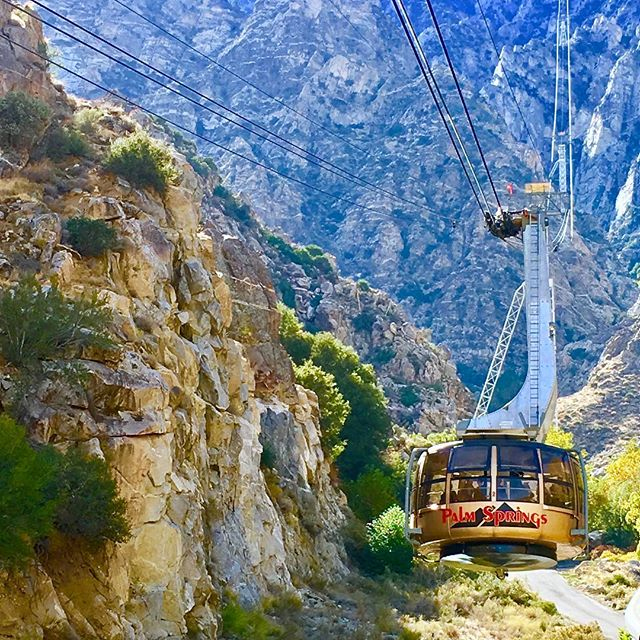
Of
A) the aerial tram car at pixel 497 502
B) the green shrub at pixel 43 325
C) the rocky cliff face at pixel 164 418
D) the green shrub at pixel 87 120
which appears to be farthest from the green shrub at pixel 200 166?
the aerial tram car at pixel 497 502

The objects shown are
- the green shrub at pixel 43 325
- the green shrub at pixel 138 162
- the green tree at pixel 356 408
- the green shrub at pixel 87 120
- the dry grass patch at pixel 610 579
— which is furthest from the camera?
the green tree at pixel 356 408

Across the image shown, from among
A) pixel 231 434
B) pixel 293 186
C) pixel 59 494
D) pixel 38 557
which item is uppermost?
pixel 293 186

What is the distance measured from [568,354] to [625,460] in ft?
189

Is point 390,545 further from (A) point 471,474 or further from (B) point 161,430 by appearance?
(A) point 471,474

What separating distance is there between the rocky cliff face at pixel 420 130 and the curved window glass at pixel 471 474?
9490 cm

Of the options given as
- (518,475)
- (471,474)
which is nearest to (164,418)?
(471,474)

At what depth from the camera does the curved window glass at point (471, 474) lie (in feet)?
55.7

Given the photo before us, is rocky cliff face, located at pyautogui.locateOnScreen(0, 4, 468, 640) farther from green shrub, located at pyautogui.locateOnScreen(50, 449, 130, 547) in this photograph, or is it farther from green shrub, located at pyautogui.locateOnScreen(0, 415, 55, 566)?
green shrub, located at pyautogui.locateOnScreen(0, 415, 55, 566)

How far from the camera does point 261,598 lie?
27.5 metres

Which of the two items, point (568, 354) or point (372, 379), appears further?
point (568, 354)

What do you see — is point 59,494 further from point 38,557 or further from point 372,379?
point 372,379

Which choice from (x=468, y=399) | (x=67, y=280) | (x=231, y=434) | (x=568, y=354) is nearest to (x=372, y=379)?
(x=468, y=399)

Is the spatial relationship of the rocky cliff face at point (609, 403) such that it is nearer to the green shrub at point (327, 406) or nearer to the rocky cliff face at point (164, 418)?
the green shrub at point (327, 406)

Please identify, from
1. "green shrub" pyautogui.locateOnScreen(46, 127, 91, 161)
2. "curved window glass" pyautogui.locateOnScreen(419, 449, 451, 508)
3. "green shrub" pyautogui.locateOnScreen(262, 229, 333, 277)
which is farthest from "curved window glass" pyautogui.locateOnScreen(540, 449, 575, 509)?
"green shrub" pyautogui.locateOnScreen(262, 229, 333, 277)
